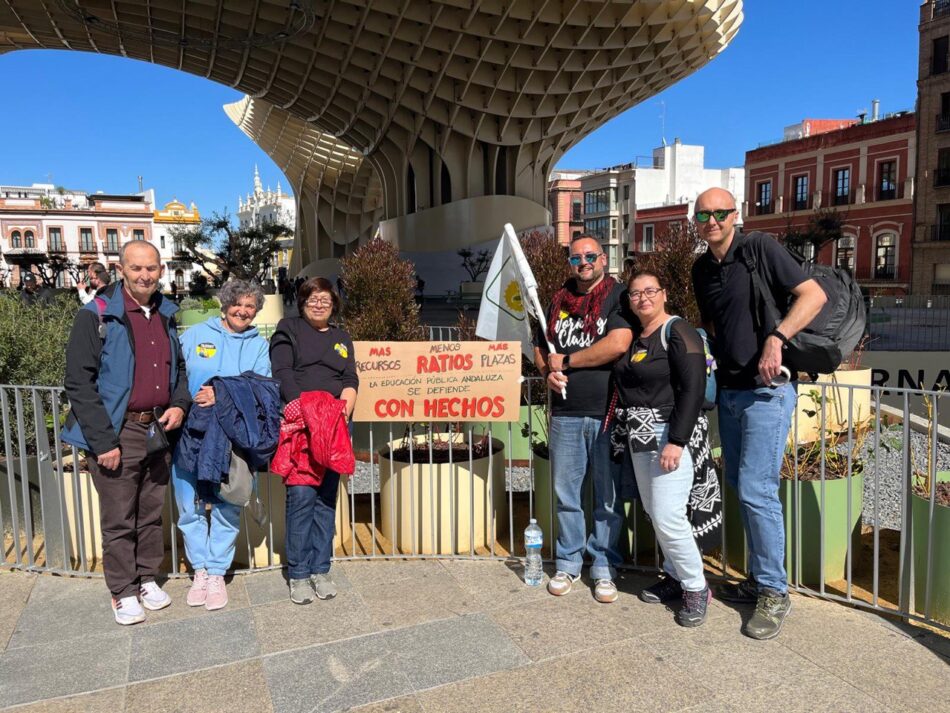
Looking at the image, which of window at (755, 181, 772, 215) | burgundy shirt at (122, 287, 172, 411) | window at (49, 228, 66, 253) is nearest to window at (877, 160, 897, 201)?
window at (755, 181, 772, 215)

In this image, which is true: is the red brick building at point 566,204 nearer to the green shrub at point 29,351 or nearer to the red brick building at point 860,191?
the red brick building at point 860,191

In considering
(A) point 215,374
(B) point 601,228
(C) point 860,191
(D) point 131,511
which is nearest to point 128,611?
(D) point 131,511

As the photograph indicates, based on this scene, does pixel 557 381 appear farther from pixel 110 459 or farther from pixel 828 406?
pixel 828 406

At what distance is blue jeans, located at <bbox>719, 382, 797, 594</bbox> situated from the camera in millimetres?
3348

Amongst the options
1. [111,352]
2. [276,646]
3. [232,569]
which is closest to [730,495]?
[276,646]

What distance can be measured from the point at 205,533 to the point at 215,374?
93cm

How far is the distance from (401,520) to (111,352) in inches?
Answer: 82.6

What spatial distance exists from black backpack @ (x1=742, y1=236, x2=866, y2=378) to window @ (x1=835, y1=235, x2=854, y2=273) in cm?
4326

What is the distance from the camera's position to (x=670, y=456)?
3299mm

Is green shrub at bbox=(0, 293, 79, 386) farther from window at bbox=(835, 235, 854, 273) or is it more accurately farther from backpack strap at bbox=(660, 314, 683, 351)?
window at bbox=(835, 235, 854, 273)

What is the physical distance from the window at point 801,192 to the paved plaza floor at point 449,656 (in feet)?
154

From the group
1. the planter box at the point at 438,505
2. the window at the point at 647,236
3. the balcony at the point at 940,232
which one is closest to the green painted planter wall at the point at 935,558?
the planter box at the point at 438,505

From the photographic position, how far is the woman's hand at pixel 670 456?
329cm

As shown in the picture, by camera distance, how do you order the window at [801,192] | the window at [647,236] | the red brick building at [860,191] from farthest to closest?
the window at [647,236], the window at [801,192], the red brick building at [860,191]
